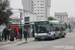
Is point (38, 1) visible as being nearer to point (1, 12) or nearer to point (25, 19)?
point (25, 19)

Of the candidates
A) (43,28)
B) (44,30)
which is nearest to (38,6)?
(43,28)

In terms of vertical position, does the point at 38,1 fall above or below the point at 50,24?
above

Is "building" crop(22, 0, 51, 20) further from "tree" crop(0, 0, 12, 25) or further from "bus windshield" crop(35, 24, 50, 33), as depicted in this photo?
"tree" crop(0, 0, 12, 25)

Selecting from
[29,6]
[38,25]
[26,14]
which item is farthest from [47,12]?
[38,25]

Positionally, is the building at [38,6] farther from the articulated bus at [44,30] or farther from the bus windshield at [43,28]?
the bus windshield at [43,28]

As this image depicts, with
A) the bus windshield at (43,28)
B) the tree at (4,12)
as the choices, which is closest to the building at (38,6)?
the bus windshield at (43,28)

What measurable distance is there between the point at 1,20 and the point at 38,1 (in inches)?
5986

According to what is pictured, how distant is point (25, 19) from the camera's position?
116ft

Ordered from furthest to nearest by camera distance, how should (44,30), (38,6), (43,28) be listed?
(38,6), (43,28), (44,30)

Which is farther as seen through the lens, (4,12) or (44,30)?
(44,30)

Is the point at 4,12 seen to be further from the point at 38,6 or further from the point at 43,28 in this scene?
the point at 38,6

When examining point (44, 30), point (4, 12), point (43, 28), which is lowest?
point (44, 30)

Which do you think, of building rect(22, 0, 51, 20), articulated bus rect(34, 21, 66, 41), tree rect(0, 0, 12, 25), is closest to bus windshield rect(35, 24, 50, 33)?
articulated bus rect(34, 21, 66, 41)

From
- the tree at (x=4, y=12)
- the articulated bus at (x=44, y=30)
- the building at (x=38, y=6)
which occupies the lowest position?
the articulated bus at (x=44, y=30)
